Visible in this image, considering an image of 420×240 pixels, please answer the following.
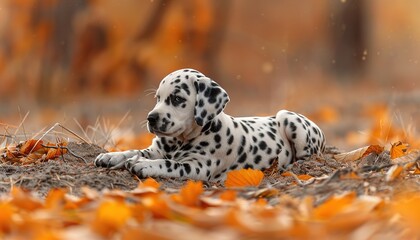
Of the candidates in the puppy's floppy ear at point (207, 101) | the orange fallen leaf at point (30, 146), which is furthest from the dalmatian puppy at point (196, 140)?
the orange fallen leaf at point (30, 146)

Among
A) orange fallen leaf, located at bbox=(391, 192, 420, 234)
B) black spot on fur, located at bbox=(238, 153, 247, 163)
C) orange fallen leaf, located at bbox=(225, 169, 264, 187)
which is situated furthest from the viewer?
black spot on fur, located at bbox=(238, 153, 247, 163)

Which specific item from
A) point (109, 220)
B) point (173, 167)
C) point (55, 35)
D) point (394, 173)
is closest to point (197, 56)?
point (55, 35)

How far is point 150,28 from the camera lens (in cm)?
1370

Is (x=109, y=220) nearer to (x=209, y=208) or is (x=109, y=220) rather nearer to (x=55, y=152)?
(x=209, y=208)

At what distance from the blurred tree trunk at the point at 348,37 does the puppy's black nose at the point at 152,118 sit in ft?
32.9

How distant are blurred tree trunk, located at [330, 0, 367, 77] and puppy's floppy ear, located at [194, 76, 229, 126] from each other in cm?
971

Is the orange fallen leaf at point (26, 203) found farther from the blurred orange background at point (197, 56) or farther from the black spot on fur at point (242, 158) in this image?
the blurred orange background at point (197, 56)

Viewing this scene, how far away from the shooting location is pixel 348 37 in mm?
14086

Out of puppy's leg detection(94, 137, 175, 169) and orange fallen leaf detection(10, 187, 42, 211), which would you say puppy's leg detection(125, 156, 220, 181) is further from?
orange fallen leaf detection(10, 187, 42, 211)

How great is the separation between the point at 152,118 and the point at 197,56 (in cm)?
Result: 975

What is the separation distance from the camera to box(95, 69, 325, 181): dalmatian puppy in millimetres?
4688

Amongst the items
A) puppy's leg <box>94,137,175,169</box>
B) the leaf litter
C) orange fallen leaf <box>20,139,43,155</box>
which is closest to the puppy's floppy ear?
puppy's leg <box>94,137,175,169</box>

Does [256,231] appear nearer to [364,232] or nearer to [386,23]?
[364,232]

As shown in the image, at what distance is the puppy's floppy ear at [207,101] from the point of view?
476 cm
